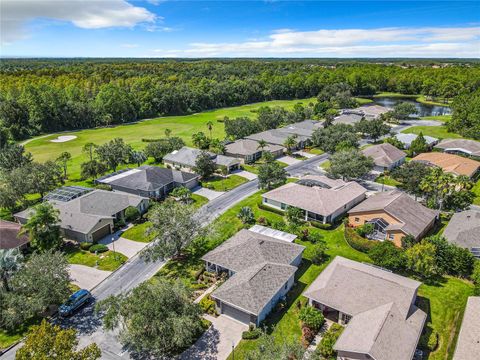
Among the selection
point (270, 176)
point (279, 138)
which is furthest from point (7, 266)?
point (279, 138)

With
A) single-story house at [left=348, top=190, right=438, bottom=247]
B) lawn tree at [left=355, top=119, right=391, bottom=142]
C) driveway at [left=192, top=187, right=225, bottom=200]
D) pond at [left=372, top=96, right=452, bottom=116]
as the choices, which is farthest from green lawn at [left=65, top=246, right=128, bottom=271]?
pond at [left=372, top=96, right=452, bottom=116]

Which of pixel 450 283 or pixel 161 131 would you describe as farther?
pixel 161 131

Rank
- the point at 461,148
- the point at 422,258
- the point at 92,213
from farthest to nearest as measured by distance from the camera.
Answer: the point at 461,148, the point at 92,213, the point at 422,258

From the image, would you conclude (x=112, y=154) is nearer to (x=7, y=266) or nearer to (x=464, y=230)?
(x=7, y=266)

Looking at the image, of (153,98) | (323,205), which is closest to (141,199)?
(323,205)

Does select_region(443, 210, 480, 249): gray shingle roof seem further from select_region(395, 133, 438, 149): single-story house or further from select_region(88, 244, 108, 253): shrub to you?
select_region(88, 244, 108, 253): shrub

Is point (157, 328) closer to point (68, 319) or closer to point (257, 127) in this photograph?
point (68, 319)

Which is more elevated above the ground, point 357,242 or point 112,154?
point 112,154
